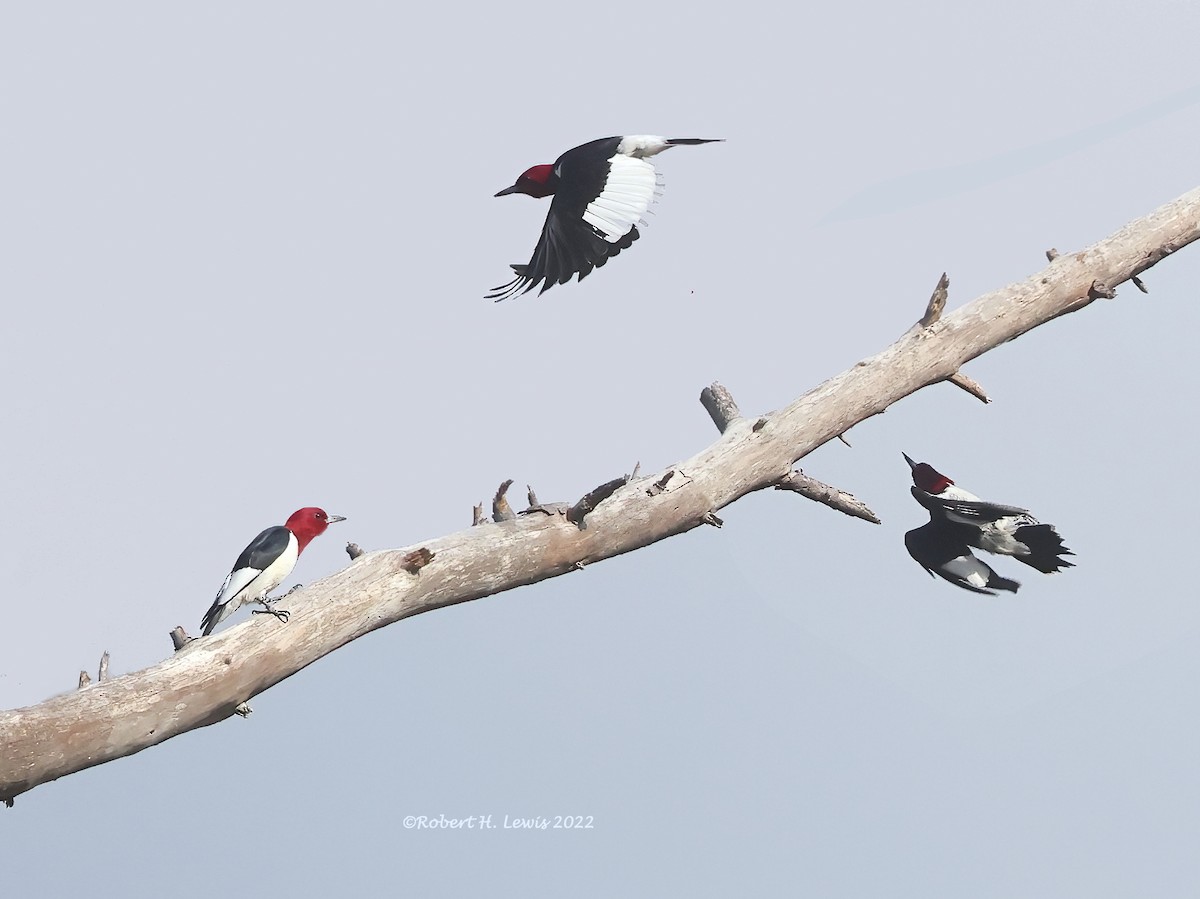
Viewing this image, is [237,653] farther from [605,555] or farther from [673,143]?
[673,143]

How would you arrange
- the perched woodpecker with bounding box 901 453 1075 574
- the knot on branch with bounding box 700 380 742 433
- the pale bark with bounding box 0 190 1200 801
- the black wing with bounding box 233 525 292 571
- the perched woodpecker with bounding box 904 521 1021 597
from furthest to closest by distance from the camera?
the knot on branch with bounding box 700 380 742 433
the perched woodpecker with bounding box 904 521 1021 597
the perched woodpecker with bounding box 901 453 1075 574
the black wing with bounding box 233 525 292 571
the pale bark with bounding box 0 190 1200 801

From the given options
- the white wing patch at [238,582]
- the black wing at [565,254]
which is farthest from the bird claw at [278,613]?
the black wing at [565,254]

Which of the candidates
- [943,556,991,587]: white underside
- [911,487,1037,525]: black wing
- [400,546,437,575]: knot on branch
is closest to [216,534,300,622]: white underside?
[400,546,437,575]: knot on branch

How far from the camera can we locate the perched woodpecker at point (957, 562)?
4.64m

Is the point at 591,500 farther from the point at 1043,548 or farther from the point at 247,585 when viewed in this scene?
the point at 1043,548

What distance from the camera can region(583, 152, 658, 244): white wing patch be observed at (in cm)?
466

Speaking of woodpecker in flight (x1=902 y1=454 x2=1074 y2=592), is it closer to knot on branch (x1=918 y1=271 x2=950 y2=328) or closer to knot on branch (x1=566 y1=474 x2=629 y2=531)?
knot on branch (x1=918 y1=271 x2=950 y2=328)

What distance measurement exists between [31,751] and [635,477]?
214 centimetres

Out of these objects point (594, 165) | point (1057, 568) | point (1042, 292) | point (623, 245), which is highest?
point (594, 165)

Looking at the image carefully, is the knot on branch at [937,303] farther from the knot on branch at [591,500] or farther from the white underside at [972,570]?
the knot on branch at [591,500]

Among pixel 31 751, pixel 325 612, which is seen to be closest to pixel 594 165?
pixel 325 612

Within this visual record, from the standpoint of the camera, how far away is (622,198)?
472cm

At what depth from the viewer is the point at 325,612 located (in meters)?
3.74

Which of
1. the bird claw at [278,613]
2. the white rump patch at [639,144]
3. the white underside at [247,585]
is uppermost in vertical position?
the white rump patch at [639,144]
